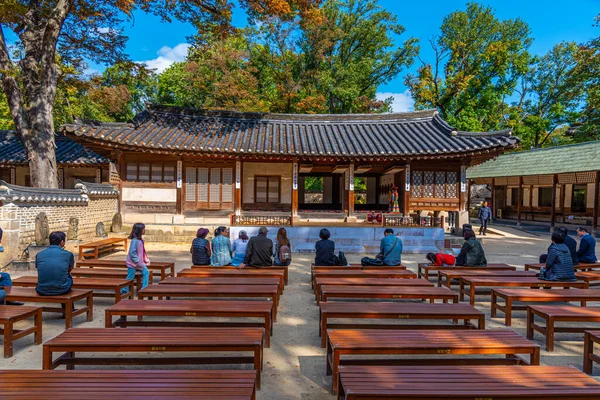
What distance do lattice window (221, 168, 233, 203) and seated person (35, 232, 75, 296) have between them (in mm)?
10516

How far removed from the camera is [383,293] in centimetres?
523

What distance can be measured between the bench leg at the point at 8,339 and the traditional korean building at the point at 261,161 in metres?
9.13

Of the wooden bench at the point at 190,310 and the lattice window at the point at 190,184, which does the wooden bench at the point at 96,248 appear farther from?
the wooden bench at the point at 190,310

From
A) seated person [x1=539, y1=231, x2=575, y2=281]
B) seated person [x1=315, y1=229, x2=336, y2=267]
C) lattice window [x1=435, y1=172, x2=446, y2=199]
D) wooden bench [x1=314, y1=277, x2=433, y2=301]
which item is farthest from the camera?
lattice window [x1=435, y1=172, x2=446, y2=199]

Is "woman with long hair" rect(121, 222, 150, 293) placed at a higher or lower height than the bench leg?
higher

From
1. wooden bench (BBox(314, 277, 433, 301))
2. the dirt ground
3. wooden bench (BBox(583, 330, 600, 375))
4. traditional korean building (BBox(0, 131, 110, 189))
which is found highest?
traditional korean building (BBox(0, 131, 110, 189))

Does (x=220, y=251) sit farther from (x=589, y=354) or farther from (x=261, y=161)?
(x=261, y=161)

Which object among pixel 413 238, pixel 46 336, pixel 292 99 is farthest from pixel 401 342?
pixel 292 99

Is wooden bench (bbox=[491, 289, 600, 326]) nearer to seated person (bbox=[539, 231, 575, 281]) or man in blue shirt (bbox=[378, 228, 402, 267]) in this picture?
seated person (bbox=[539, 231, 575, 281])

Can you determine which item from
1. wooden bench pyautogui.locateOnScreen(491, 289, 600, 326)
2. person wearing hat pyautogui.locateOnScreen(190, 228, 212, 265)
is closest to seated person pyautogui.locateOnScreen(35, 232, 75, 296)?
person wearing hat pyautogui.locateOnScreen(190, 228, 212, 265)

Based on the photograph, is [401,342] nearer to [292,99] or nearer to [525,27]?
[292,99]

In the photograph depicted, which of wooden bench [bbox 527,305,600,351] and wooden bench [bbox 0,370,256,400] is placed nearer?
wooden bench [bbox 0,370,256,400]

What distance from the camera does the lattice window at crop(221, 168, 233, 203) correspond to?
610 inches

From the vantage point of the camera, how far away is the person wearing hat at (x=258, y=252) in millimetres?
7188
